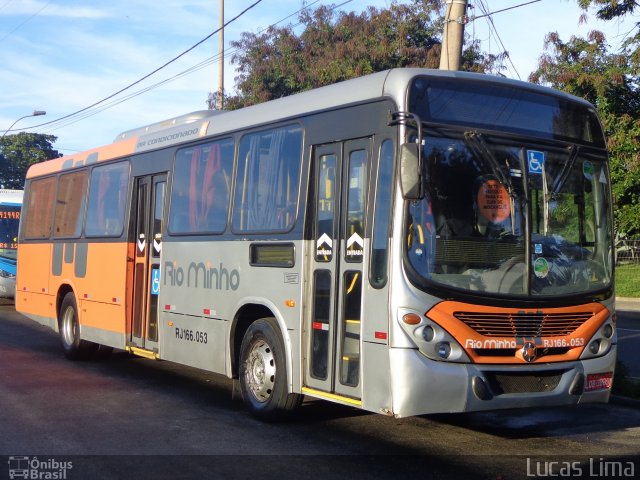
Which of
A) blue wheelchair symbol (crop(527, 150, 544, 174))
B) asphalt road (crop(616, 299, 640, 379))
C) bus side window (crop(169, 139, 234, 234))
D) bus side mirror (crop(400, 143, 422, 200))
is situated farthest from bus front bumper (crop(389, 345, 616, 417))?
asphalt road (crop(616, 299, 640, 379))

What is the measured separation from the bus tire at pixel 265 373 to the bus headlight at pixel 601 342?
2.83 metres

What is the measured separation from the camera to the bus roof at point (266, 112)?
7.48 meters

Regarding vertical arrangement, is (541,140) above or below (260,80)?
below

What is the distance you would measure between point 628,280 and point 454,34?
21589 mm

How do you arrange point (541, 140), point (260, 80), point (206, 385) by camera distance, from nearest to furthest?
point (541, 140)
point (206, 385)
point (260, 80)

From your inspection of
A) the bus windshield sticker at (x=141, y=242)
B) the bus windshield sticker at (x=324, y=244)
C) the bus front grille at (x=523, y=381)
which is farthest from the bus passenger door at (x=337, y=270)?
the bus windshield sticker at (x=141, y=242)

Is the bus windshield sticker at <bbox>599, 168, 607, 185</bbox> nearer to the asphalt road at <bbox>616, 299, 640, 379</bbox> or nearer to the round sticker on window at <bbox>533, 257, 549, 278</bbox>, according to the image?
the round sticker on window at <bbox>533, 257, 549, 278</bbox>

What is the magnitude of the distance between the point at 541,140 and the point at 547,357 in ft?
6.38

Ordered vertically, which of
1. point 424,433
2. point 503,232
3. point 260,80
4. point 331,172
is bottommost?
point 424,433

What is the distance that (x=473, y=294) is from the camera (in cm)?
707

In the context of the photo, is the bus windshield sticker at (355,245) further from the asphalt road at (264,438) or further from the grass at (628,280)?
the grass at (628,280)

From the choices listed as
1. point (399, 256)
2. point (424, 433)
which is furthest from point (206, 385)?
point (399, 256)

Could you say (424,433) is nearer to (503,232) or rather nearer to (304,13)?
(503,232)

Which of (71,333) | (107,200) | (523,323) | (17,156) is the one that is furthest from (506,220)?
(17,156)
